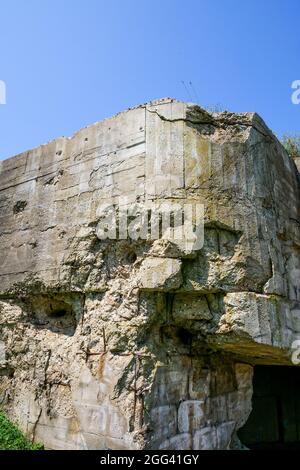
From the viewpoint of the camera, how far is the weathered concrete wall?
3.83 metres

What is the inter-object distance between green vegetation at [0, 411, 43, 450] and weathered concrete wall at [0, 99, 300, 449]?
0.36 ft

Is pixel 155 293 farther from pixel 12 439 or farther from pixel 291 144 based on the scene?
pixel 291 144

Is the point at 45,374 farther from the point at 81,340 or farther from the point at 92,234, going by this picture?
the point at 92,234

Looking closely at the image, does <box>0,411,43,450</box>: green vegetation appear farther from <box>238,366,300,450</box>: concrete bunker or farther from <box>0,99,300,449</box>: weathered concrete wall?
<box>238,366,300,450</box>: concrete bunker

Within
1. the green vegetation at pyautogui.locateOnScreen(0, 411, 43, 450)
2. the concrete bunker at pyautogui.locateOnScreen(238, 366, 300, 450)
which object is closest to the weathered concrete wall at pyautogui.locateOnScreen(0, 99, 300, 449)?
the green vegetation at pyautogui.locateOnScreen(0, 411, 43, 450)

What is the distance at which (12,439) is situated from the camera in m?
4.27

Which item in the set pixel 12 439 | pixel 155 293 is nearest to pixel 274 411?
pixel 155 293

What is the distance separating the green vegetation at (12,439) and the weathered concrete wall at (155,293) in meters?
0.11

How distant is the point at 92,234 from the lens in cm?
434

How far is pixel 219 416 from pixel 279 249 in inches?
76.8

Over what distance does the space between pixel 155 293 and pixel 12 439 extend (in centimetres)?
229
